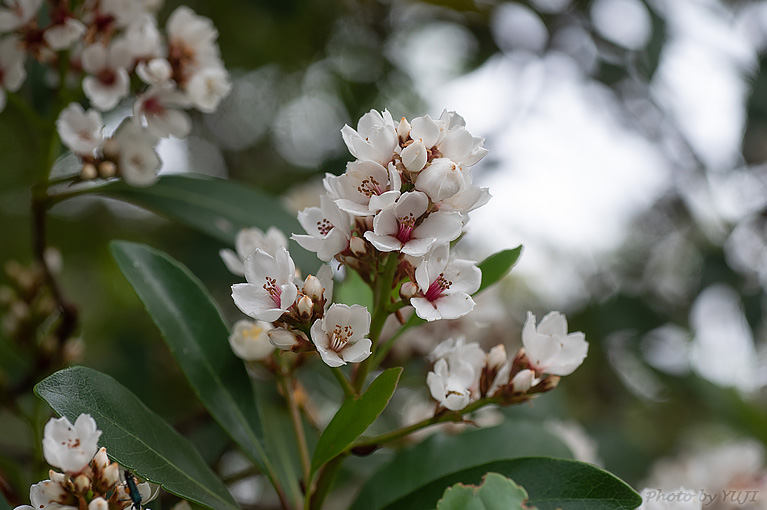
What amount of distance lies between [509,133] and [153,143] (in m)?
1.96

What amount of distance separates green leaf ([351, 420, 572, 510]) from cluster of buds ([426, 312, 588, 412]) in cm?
19

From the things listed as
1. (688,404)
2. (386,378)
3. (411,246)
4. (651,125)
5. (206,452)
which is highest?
(411,246)

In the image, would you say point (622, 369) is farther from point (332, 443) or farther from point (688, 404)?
point (332, 443)

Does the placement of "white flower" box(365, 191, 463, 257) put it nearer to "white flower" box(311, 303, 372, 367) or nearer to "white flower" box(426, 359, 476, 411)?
"white flower" box(311, 303, 372, 367)

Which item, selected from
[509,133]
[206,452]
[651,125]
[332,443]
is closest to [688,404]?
Result: [651,125]

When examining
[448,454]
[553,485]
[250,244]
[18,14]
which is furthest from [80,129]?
[553,485]

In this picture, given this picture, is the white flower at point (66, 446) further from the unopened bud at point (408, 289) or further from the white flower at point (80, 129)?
the white flower at point (80, 129)

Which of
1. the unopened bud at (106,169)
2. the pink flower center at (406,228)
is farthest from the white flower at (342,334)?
the unopened bud at (106,169)

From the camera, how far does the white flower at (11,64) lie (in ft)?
4.58

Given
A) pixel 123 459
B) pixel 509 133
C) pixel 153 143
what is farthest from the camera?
pixel 509 133

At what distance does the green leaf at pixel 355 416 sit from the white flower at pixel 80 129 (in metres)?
0.80

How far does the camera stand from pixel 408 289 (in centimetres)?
91

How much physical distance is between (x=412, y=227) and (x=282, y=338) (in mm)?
239

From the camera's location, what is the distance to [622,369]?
312cm
